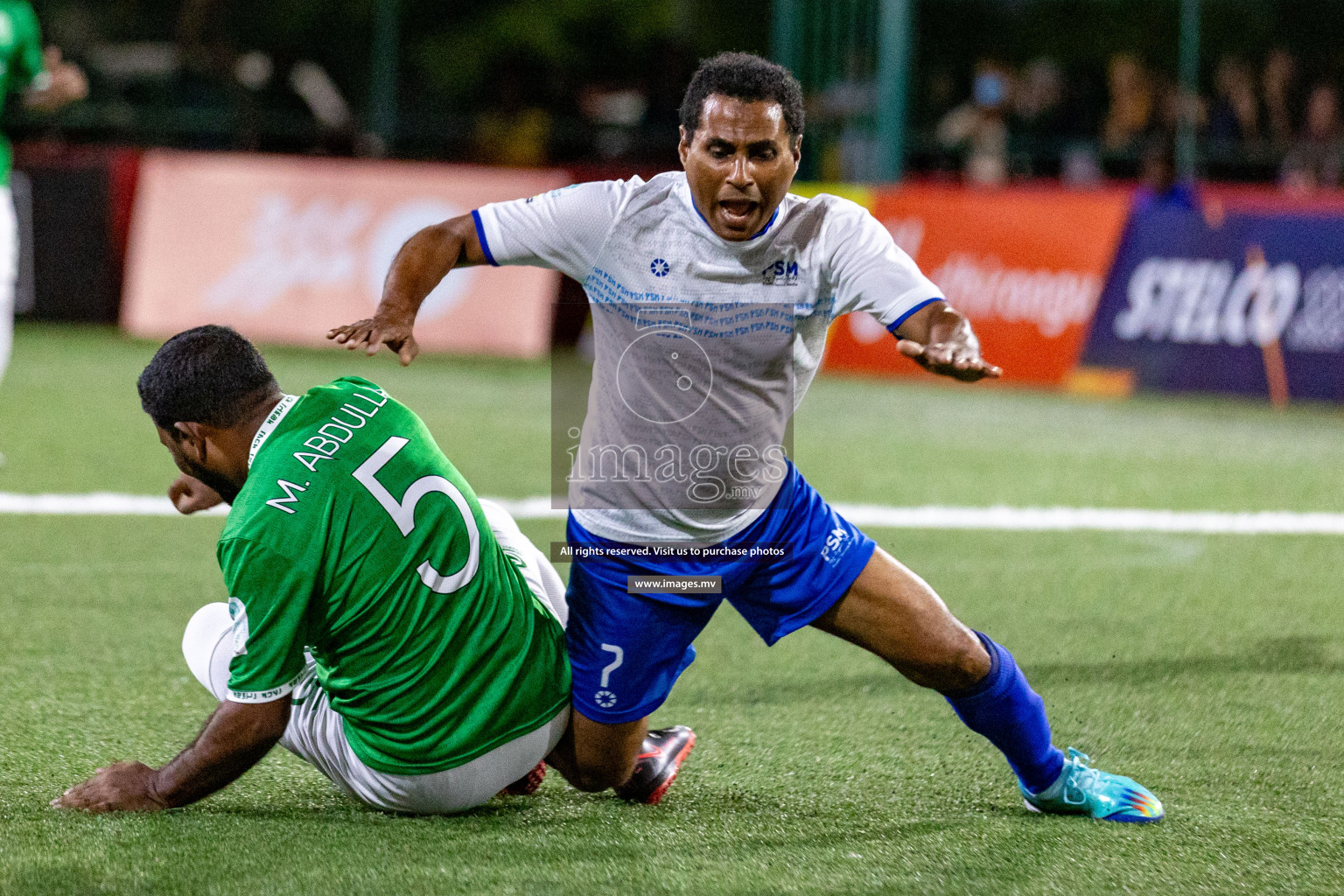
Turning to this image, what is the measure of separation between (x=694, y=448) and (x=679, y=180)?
65 centimetres

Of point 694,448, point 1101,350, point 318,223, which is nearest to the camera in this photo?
point 694,448

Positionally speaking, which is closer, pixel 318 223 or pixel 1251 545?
pixel 1251 545

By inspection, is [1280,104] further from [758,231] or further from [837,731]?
[758,231]

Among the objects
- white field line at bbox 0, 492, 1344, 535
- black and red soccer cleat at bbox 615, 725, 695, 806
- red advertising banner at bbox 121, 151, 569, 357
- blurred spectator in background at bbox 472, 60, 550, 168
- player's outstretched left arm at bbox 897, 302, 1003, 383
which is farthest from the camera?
blurred spectator in background at bbox 472, 60, 550, 168

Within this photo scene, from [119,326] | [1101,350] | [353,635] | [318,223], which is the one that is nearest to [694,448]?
[353,635]

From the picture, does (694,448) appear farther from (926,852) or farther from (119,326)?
(119,326)

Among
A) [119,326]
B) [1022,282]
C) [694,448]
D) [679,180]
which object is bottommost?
[119,326]

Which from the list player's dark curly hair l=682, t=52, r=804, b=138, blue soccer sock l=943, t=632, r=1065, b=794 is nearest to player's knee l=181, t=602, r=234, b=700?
player's dark curly hair l=682, t=52, r=804, b=138

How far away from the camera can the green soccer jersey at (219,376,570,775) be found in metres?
3.33

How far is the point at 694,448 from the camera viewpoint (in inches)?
149

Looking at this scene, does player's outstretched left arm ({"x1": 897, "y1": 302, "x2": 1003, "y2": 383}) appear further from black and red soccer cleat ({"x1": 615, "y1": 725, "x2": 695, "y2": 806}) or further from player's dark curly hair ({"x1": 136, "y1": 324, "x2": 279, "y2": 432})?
player's dark curly hair ({"x1": 136, "y1": 324, "x2": 279, "y2": 432})

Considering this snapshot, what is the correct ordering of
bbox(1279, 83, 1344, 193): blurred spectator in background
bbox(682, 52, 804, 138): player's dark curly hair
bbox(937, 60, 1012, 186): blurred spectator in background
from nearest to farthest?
1. bbox(682, 52, 804, 138): player's dark curly hair
2. bbox(1279, 83, 1344, 193): blurred spectator in background
3. bbox(937, 60, 1012, 186): blurred spectator in background

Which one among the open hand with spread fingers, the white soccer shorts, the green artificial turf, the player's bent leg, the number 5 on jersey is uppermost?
the open hand with spread fingers

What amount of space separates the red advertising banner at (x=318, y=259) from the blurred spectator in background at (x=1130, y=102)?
6015 millimetres
